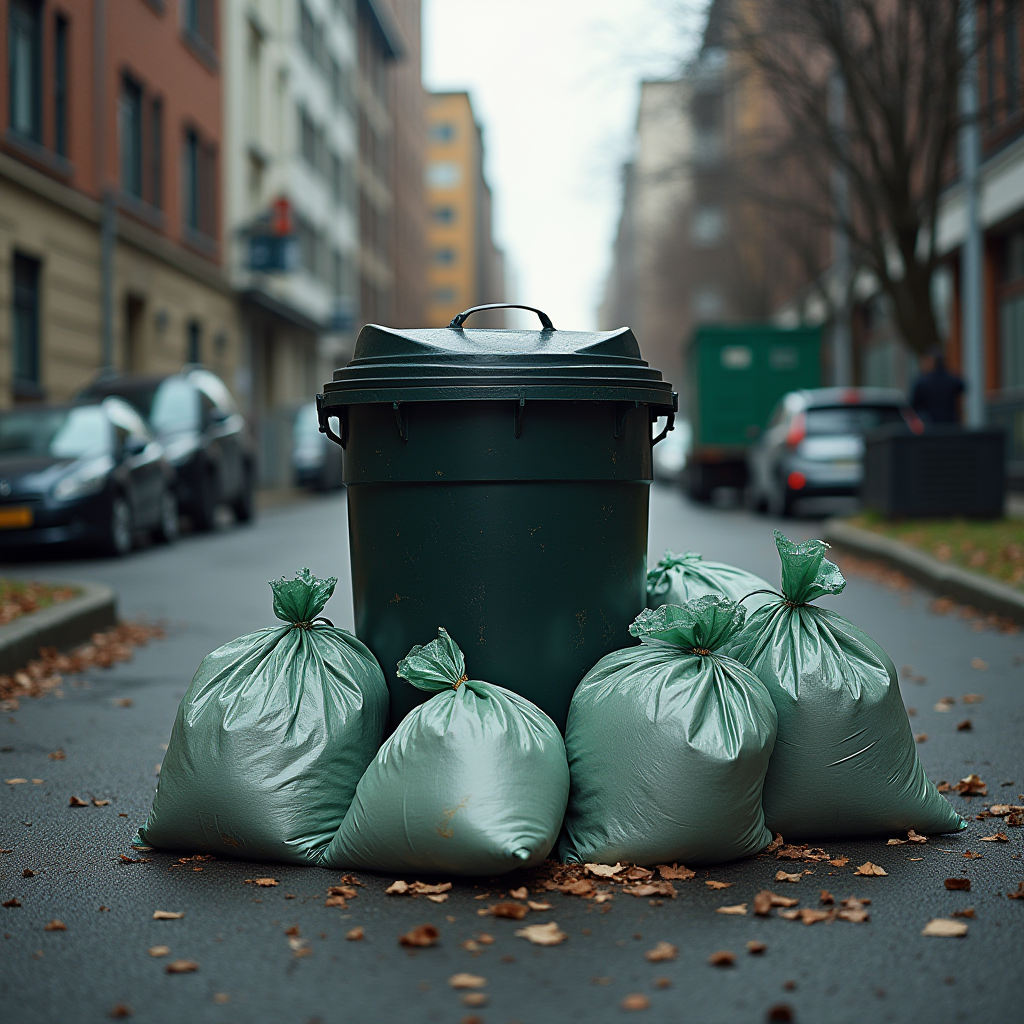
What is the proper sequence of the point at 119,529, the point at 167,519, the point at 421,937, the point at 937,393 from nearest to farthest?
the point at 421,937, the point at 119,529, the point at 167,519, the point at 937,393

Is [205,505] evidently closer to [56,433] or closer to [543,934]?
[56,433]

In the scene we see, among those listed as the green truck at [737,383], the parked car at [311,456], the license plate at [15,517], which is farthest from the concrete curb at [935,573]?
the parked car at [311,456]

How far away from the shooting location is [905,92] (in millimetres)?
15586

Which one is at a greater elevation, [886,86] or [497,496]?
[886,86]

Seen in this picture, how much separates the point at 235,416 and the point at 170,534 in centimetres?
320

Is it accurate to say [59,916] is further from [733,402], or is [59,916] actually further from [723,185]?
[723,185]

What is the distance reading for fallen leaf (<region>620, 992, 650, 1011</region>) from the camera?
2.64 m

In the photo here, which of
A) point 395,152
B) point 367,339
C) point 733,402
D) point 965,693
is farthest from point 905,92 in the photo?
point 395,152

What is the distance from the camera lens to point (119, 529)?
13.2 metres

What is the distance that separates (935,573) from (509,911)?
7577 millimetres

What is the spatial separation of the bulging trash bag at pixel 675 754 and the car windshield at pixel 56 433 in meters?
10.3

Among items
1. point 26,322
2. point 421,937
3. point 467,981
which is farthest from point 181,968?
point 26,322

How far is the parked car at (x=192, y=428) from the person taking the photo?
53.6 ft

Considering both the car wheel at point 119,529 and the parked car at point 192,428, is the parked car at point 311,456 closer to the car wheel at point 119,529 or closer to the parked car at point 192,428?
the parked car at point 192,428
